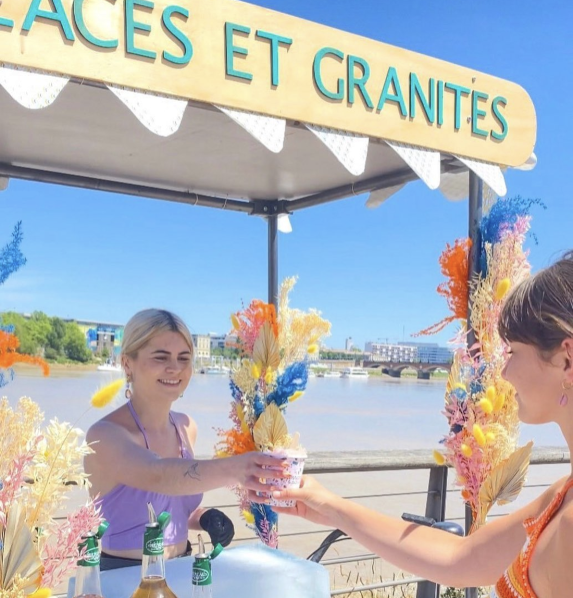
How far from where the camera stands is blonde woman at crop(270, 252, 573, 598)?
94 centimetres

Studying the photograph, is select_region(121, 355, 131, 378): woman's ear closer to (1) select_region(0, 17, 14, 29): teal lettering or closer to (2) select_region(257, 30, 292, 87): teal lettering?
(2) select_region(257, 30, 292, 87): teal lettering

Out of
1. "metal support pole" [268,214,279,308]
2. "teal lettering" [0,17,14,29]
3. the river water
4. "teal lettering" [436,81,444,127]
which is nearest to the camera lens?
"teal lettering" [0,17,14,29]

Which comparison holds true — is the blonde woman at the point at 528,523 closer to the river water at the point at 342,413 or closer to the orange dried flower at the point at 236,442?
the orange dried flower at the point at 236,442

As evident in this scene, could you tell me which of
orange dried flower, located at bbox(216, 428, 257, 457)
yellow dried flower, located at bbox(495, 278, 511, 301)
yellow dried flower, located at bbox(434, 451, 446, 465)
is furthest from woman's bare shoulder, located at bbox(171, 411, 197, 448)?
yellow dried flower, located at bbox(495, 278, 511, 301)

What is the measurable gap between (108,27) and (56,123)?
31.7 inches

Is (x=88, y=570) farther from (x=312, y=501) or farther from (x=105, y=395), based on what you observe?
(x=312, y=501)

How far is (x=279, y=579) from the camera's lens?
1.56 meters

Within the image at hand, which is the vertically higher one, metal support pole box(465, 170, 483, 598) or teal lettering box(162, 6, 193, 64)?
teal lettering box(162, 6, 193, 64)

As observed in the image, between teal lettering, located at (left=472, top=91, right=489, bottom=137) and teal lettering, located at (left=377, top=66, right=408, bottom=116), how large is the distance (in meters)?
0.27

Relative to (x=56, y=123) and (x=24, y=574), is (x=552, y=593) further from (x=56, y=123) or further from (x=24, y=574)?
(x=56, y=123)

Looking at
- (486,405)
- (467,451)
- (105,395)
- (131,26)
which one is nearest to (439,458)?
(467,451)

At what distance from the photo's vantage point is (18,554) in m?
0.89

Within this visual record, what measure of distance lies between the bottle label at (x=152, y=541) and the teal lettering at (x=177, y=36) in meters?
0.93

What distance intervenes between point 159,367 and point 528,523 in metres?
1.21
